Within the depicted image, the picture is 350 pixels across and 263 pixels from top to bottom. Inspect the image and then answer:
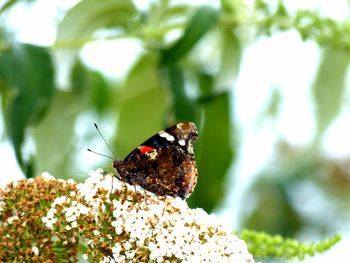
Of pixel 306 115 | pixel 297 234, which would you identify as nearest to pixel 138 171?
pixel 306 115

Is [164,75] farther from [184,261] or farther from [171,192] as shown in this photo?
[184,261]

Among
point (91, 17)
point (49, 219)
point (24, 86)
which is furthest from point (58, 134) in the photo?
point (49, 219)

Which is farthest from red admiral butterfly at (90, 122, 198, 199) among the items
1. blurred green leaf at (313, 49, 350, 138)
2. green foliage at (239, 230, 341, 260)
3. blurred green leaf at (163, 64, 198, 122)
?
blurred green leaf at (313, 49, 350, 138)

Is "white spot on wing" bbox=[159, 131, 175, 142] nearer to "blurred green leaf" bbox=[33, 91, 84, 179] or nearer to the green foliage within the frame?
the green foliage

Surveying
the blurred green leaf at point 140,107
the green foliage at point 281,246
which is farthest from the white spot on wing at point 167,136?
the blurred green leaf at point 140,107

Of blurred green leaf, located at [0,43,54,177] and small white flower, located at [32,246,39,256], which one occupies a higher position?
blurred green leaf, located at [0,43,54,177]

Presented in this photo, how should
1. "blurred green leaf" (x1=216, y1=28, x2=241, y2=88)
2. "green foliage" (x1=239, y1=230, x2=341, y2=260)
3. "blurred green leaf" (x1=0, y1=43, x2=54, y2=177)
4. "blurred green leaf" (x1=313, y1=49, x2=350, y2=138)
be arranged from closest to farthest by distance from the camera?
1. "green foliage" (x1=239, y1=230, x2=341, y2=260)
2. "blurred green leaf" (x1=0, y1=43, x2=54, y2=177)
3. "blurred green leaf" (x1=216, y1=28, x2=241, y2=88)
4. "blurred green leaf" (x1=313, y1=49, x2=350, y2=138)

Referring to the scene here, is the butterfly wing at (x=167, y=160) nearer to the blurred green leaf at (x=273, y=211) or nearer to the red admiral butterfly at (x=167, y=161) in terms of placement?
the red admiral butterfly at (x=167, y=161)
